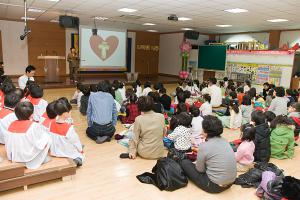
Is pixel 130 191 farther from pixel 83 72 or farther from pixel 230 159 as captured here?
pixel 83 72

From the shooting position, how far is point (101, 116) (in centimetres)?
402

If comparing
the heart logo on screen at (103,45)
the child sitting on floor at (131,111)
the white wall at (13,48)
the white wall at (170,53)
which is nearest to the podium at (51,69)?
the heart logo on screen at (103,45)

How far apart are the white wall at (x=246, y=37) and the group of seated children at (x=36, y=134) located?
9749mm

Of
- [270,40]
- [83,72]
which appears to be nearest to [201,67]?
[270,40]

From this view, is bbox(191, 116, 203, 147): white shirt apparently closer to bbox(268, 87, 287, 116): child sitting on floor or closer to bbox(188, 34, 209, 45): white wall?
bbox(268, 87, 287, 116): child sitting on floor

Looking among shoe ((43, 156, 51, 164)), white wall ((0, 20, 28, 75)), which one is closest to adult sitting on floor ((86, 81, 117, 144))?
shoe ((43, 156, 51, 164))

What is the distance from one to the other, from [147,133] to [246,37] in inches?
387

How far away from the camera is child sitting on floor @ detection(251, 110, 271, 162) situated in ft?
11.1

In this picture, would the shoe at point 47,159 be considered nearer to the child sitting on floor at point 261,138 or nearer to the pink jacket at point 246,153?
the pink jacket at point 246,153

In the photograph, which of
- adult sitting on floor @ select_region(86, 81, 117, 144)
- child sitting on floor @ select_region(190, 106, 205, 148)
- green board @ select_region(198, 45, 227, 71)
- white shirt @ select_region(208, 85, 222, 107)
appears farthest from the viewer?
green board @ select_region(198, 45, 227, 71)

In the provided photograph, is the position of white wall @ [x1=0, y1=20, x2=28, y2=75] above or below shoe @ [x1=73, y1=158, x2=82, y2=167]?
above

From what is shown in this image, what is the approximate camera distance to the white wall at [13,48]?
10977mm

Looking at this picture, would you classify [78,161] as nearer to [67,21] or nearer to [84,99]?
[84,99]

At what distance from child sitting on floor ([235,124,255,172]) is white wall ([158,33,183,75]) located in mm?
10829
